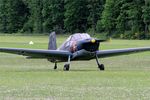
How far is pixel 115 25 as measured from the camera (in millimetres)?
106375

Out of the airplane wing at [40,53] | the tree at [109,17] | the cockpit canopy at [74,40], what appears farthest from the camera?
the tree at [109,17]

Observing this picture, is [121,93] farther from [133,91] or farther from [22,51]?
[22,51]

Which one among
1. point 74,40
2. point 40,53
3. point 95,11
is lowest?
point 95,11

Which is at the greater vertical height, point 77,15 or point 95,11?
point 95,11

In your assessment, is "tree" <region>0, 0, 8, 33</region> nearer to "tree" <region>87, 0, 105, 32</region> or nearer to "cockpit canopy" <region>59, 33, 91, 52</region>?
"tree" <region>87, 0, 105, 32</region>

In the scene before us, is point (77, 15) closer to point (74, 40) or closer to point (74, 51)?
point (74, 40)

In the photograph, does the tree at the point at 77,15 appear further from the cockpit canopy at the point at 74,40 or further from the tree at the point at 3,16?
the cockpit canopy at the point at 74,40

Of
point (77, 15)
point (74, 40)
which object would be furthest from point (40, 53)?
point (77, 15)

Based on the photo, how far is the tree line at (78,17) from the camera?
101 meters

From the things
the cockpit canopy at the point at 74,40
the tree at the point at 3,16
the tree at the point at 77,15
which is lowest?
the tree at the point at 3,16

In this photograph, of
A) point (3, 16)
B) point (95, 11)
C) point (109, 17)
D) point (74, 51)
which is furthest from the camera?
point (3, 16)

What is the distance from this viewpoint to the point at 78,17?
123 m

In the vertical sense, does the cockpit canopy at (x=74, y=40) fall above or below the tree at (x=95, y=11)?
above

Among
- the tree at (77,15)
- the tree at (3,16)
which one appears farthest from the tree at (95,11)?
the tree at (3,16)
